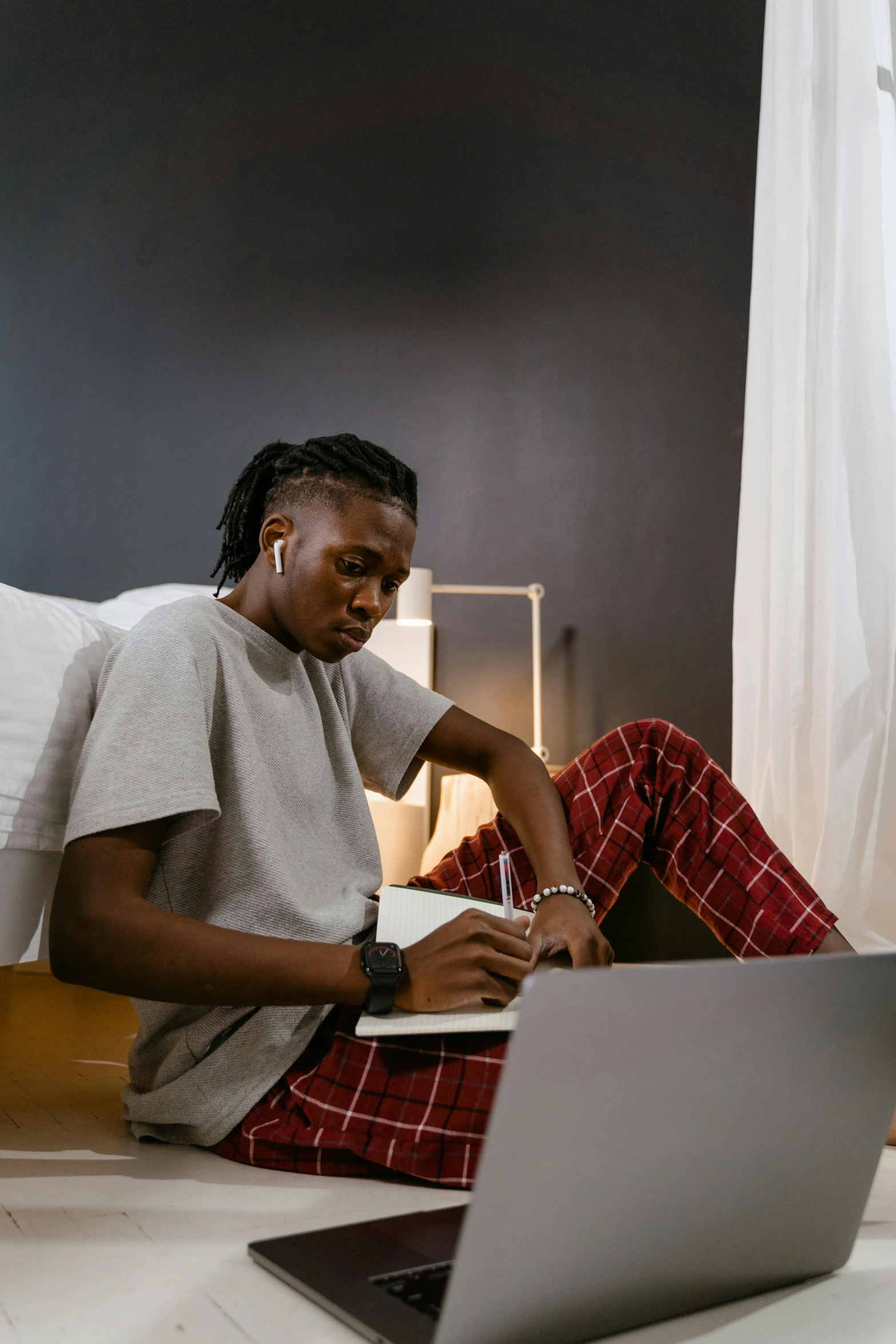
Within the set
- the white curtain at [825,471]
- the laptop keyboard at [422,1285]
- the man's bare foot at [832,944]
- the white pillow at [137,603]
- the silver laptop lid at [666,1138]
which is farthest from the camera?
the white pillow at [137,603]

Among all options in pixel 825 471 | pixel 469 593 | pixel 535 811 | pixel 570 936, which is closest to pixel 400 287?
pixel 469 593

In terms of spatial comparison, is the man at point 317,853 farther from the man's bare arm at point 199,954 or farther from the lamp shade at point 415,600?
the lamp shade at point 415,600

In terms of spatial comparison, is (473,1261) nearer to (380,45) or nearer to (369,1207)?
(369,1207)

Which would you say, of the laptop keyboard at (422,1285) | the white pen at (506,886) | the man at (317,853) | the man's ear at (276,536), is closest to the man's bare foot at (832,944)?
the man at (317,853)

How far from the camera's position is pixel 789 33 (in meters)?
1.72

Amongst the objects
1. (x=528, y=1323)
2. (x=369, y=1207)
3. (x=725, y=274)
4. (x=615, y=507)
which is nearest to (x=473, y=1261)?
(x=528, y=1323)

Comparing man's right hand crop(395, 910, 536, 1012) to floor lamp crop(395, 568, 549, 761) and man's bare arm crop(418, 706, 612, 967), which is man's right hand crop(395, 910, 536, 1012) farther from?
floor lamp crop(395, 568, 549, 761)

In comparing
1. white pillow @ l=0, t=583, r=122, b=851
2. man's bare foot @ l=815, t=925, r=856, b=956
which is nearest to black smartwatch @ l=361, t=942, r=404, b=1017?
white pillow @ l=0, t=583, r=122, b=851

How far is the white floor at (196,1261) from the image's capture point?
594mm

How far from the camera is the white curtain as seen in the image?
1.52 m

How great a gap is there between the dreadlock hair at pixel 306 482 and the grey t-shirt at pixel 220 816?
0.55 ft

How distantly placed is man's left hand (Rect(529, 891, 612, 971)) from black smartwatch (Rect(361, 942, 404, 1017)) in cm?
14

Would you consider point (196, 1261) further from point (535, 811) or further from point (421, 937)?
point (535, 811)

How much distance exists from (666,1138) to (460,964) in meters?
0.33
